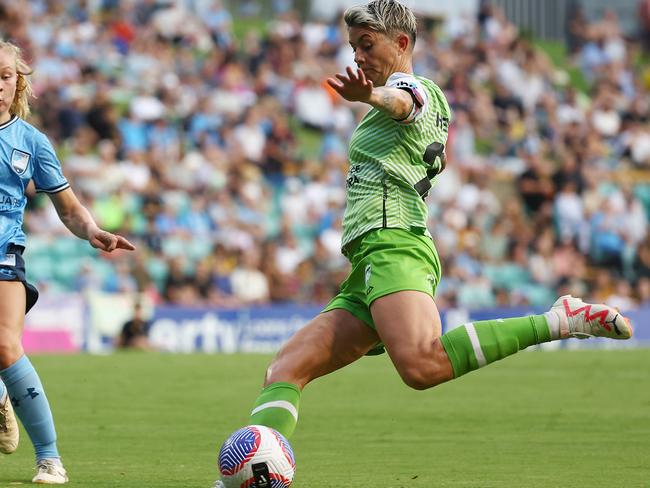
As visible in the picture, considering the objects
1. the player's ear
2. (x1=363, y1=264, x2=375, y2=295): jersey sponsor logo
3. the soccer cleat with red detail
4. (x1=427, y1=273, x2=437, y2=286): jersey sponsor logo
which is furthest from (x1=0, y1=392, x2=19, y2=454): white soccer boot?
the soccer cleat with red detail

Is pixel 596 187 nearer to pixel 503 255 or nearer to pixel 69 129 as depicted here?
pixel 503 255

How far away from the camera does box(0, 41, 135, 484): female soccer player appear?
6.65 metres

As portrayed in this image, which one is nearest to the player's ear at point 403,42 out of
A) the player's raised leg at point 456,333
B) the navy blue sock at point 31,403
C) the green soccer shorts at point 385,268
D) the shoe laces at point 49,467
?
the green soccer shorts at point 385,268

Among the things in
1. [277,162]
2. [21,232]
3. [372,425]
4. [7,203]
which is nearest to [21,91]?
[7,203]

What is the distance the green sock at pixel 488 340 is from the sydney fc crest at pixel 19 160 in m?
2.35

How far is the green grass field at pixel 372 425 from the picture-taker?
7184 millimetres

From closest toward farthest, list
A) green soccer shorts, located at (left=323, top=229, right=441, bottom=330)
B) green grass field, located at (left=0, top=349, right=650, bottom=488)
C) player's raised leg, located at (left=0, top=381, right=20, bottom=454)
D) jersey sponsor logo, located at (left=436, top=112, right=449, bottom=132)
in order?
1. green soccer shorts, located at (left=323, top=229, right=441, bottom=330)
2. jersey sponsor logo, located at (left=436, top=112, right=449, bottom=132)
3. player's raised leg, located at (left=0, top=381, right=20, bottom=454)
4. green grass field, located at (left=0, top=349, right=650, bottom=488)

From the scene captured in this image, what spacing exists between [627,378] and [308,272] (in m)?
8.07

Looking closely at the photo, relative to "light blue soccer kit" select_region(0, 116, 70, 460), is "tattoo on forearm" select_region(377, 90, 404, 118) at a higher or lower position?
higher

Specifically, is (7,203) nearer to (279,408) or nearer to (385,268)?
(279,408)

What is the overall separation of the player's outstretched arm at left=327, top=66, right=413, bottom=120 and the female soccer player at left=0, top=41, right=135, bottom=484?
157cm

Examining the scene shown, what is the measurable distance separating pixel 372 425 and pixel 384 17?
168 inches

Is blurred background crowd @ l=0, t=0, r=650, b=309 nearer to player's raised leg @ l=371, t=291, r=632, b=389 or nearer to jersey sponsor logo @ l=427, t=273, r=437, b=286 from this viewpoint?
jersey sponsor logo @ l=427, t=273, r=437, b=286

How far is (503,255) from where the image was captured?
77.3ft
